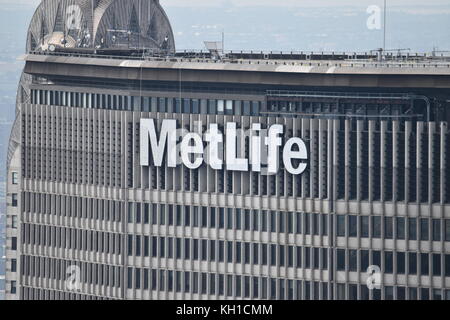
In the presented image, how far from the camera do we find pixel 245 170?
594 ft

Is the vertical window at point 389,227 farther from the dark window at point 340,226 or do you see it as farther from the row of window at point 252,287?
the row of window at point 252,287

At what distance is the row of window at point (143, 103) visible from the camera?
180 metres

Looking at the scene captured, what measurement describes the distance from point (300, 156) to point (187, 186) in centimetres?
1591

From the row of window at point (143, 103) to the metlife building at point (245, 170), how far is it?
0.16m

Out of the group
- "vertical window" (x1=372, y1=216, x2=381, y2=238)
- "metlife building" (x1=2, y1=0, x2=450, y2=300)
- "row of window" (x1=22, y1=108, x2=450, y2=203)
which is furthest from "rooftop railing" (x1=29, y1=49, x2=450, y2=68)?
"vertical window" (x1=372, y1=216, x2=381, y2=238)

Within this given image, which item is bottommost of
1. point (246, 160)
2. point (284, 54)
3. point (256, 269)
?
point (256, 269)

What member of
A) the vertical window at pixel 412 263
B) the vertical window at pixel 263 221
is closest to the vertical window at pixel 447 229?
the vertical window at pixel 412 263

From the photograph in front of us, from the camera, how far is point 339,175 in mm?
175750

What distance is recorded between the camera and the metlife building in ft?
566

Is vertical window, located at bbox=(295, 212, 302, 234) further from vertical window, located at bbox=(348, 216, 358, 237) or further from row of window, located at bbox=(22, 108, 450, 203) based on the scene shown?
vertical window, located at bbox=(348, 216, 358, 237)
